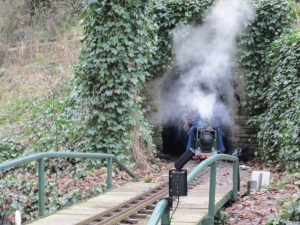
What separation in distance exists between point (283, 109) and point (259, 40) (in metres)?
3.34

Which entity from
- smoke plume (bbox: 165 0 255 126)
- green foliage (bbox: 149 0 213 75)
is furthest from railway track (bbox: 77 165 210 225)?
green foliage (bbox: 149 0 213 75)

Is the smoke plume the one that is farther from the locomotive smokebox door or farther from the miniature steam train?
the locomotive smokebox door

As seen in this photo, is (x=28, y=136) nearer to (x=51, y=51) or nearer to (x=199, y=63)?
(x=199, y=63)

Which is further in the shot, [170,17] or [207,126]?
[170,17]

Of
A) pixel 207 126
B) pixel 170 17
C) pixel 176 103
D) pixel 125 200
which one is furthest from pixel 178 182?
pixel 176 103

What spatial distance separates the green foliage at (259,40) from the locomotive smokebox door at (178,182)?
9.87 m

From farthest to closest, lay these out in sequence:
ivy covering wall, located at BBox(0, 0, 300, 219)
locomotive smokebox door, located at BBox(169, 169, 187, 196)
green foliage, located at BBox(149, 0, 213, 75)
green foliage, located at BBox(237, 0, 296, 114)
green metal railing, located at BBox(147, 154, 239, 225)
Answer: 1. green foliage, located at BBox(149, 0, 213, 75)
2. green foliage, located at BBox(237, 0, 296, 114)
3. ivy covering wall, located at BBox(0, 0, 300, 219)
4. locomotive smokebox door, located at BBox(169, 169, 187, 196)
5. green metal railing, located at BBox(147, 154, 239, 225)

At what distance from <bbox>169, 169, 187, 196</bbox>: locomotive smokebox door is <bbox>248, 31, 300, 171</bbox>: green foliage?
577 centimetres

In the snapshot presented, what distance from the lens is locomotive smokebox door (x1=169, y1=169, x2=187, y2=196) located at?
3.64 meters

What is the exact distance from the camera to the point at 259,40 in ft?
43.9

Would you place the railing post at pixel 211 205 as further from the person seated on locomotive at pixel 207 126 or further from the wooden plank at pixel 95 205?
the person seated on locomotive at pixel 207 126

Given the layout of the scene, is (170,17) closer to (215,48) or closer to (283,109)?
(215,48)

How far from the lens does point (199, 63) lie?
48.1ft

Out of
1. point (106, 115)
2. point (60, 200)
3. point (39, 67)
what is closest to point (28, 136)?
point (106, 115)
